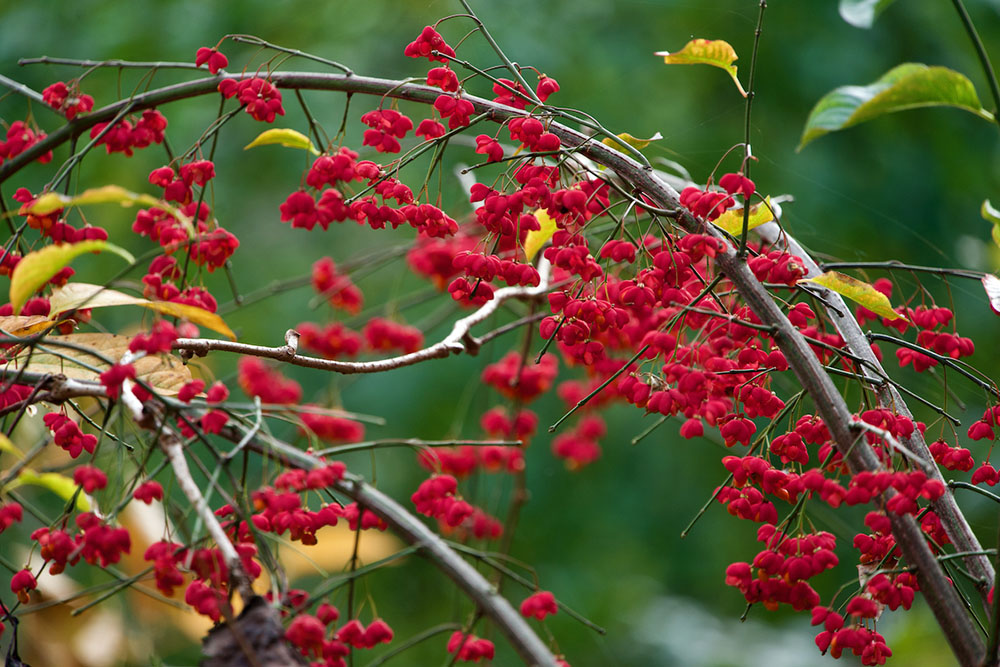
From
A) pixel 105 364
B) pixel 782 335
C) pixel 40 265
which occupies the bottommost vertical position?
pixel 782 335

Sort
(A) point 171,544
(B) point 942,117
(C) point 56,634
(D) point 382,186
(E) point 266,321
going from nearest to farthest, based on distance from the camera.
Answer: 1. (A) point 171,544
2. (D) point 382,186
3. (C) point 56,634
4. (B) point 942,117
5. (E) point 266,321

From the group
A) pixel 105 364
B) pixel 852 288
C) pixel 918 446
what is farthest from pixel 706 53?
pixel 105 364

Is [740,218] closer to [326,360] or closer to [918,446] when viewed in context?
[918,446]

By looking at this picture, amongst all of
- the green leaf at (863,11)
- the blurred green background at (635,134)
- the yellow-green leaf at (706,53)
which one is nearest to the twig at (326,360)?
the yellow-green leaf at (706,53)

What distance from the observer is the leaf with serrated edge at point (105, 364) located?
89 cm

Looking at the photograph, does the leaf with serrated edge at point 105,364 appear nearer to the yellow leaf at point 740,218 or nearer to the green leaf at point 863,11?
the yellow leaf at point 740,218

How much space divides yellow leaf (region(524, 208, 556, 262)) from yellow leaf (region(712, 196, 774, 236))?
0.26 m

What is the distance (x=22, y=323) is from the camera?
0.90 metres

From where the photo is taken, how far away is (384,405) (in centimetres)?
274

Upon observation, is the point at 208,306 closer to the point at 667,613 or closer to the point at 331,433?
the point at 331,433

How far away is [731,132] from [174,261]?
136 centimetres

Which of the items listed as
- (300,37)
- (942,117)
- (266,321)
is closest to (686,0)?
(942,117)

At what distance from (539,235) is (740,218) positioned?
31 cm

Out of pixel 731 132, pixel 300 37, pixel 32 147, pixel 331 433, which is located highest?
pixel 300 37
